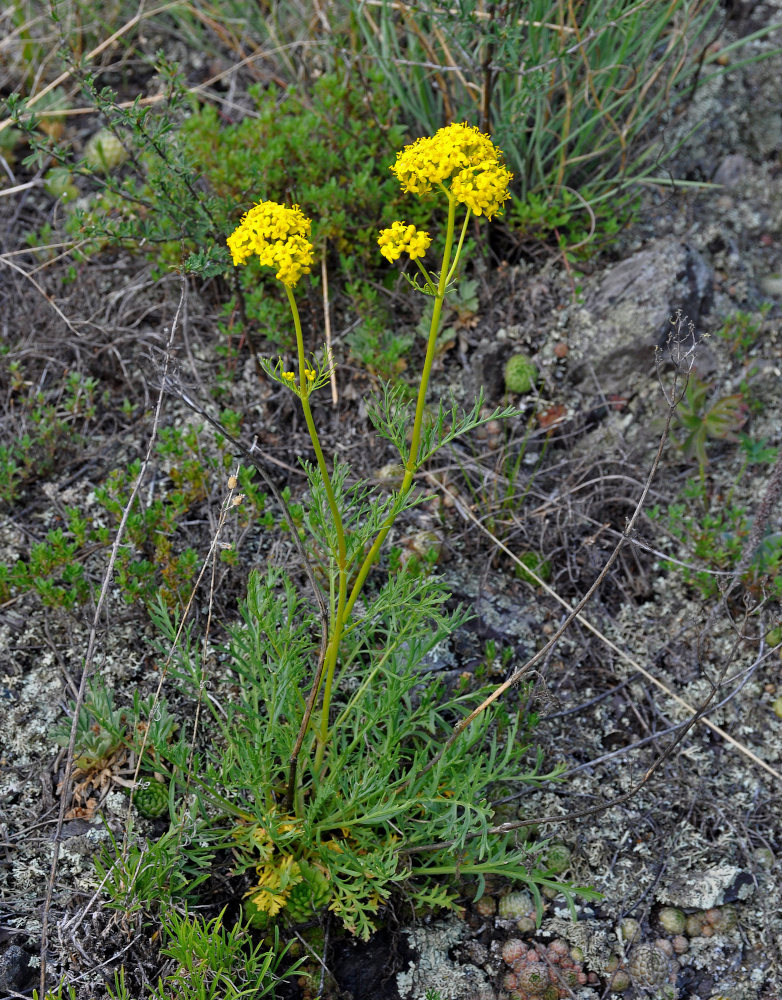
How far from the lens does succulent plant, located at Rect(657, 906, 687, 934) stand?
241cm

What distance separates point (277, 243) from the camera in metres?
1.71

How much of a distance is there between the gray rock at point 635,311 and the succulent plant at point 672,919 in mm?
1854

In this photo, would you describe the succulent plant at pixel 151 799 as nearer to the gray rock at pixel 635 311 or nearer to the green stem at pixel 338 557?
the green stem at pixel 338 557

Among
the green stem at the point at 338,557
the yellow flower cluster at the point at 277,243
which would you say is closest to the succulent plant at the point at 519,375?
the green stem at the point at 338,557

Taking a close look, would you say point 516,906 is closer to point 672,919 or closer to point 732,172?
point 672,919

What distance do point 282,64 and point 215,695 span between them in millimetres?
3158

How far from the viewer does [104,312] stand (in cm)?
362

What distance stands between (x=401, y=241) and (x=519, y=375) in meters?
1.66

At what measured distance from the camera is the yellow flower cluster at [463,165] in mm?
1667

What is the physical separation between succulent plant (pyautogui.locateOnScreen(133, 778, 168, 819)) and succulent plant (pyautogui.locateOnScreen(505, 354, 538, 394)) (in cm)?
194

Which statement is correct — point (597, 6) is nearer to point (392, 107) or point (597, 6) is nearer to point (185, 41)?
point (392, 107)

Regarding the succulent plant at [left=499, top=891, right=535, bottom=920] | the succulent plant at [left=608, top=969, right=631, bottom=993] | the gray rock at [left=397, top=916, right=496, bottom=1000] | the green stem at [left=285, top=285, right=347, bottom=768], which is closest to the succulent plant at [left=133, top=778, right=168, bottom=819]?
the green stem at [left=285, top=285, right=347, bottom=768]

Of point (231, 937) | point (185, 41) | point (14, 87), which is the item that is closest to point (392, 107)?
point (185, 41)

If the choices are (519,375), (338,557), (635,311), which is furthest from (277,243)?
(635,311)
